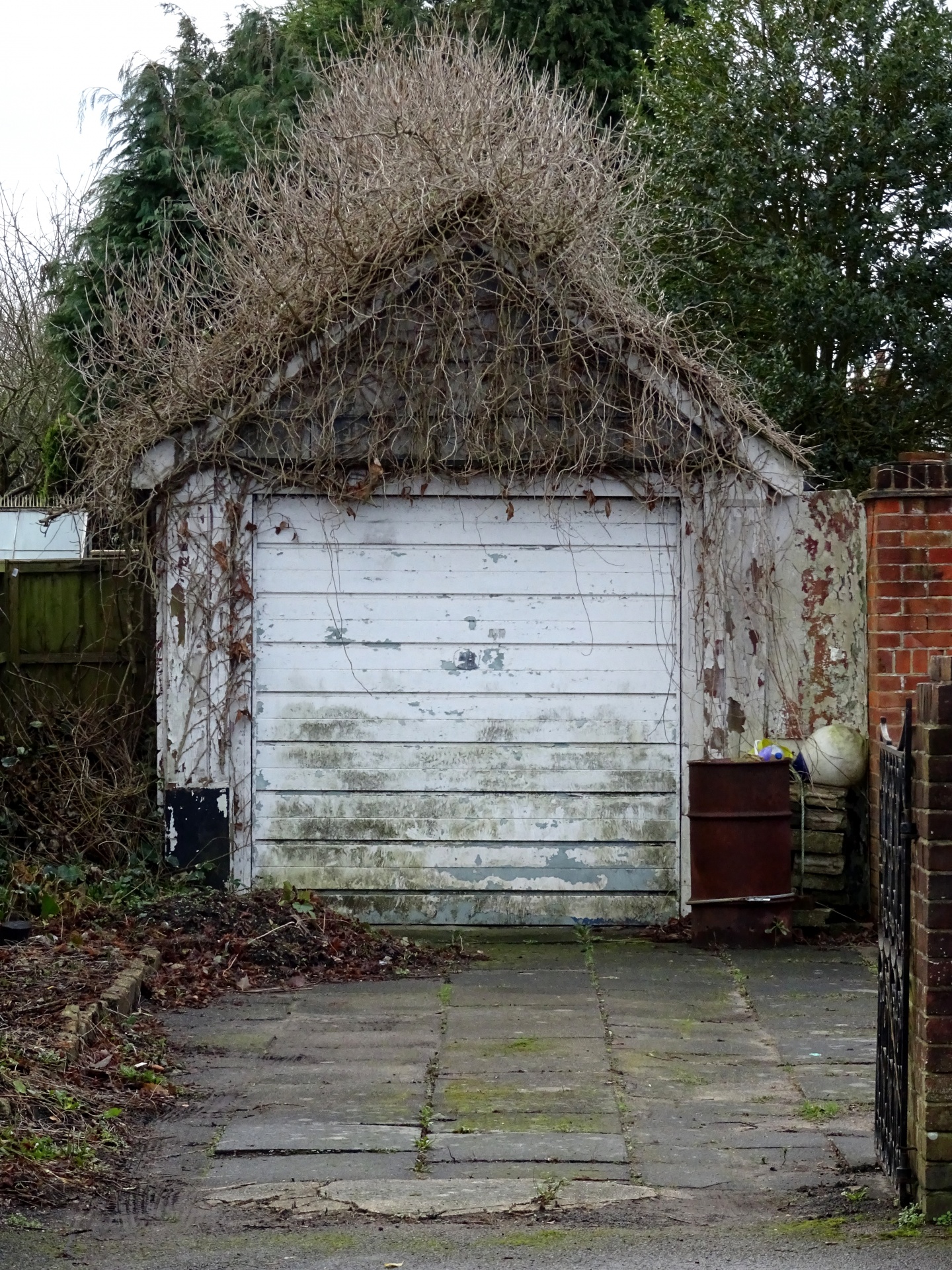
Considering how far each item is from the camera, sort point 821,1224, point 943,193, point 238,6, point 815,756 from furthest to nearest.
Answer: point 238,6 < point 943,193 < point 815,756 < point 821,1224

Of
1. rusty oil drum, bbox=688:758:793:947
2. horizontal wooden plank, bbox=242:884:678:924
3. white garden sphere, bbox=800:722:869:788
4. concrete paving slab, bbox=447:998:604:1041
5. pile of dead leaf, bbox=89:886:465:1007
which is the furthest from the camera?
horizontal wooden plank, bbox=242:884:678:924

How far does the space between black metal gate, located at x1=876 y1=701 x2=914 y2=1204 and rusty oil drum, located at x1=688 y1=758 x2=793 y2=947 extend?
3.40 m

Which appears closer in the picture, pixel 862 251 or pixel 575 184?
pixel 575 184

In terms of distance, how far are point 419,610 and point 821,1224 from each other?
17.1ft

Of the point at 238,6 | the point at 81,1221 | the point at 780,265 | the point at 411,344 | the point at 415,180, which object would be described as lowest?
the point at 81,1221

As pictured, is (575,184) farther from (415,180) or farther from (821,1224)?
(821,1224)

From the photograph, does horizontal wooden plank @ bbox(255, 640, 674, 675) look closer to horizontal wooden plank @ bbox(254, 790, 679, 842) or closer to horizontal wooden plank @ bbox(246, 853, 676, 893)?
horizontal wooden plank @ bbox(254, 790, 679, 842)

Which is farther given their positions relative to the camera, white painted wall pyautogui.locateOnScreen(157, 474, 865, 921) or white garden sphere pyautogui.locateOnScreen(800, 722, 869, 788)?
white painted wall pyautogui.locateOnScreen(157, 474, 865, 921)

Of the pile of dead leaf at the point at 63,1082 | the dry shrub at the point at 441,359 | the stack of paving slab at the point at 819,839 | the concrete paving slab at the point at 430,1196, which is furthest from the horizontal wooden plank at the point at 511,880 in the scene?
the concrete paving slab at the point at 430,1196

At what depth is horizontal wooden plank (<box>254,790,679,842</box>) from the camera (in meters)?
8.91

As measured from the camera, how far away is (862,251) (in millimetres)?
14680

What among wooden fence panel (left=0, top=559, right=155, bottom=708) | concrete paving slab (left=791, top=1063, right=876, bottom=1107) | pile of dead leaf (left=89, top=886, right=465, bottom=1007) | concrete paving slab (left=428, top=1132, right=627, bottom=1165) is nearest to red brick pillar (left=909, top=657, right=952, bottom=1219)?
concrete paving slab (left=428, top=1132, right=627, bottom=1165)

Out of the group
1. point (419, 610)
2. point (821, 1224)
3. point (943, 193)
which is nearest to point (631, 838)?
point (419, 610)

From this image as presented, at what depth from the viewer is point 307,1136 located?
504 cm
